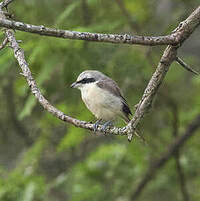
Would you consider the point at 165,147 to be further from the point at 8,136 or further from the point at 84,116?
the point at 8,136

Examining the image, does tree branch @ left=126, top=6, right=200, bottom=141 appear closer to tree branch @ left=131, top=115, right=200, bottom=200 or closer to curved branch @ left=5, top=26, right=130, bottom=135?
curved branch @ left=5, top=26, right=130, bottom=135

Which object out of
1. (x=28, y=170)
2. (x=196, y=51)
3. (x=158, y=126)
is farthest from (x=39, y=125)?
(x=196, y=51)

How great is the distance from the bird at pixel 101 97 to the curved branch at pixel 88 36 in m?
2.37

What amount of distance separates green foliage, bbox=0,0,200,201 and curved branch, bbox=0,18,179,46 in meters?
2.11

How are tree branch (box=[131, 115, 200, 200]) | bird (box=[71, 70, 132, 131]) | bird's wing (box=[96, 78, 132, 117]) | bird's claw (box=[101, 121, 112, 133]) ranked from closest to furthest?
1. bird's claw (box=[101, 121, 112, 133])
2. bird (box=[71, 70, 132, 131])
3. bird's wing (box=[96, 78, 132, 117])
4. tree branch (box=[131, 115, 200, 200])

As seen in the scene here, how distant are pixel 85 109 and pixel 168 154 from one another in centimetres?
124

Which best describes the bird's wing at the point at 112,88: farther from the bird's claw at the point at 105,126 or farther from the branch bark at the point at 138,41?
the branch bark at the point at 138,41

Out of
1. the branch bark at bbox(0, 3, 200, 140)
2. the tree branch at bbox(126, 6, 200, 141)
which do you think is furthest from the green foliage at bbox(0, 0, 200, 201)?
the tree branch at bbox(126, 6, 200, 141)

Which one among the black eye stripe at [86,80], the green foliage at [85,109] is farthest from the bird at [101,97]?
the green foliage at [85,109]

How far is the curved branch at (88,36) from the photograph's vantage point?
8.68 feet

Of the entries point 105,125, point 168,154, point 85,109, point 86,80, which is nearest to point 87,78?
point 86,80

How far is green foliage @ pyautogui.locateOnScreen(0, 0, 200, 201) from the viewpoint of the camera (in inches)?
213

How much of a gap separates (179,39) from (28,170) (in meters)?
3.88

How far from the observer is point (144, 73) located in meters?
6.19
